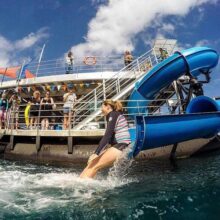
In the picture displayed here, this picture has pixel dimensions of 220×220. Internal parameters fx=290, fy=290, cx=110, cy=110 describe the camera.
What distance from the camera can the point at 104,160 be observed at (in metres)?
6.35

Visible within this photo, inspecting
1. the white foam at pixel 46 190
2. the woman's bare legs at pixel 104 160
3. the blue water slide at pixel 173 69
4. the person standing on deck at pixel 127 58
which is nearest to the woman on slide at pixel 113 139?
the woman's bare legs at pixel 104 160

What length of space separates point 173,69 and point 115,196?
7.22 meters

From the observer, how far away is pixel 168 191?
6.09m

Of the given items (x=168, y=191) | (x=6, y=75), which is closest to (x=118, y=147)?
(x=168, y=191)

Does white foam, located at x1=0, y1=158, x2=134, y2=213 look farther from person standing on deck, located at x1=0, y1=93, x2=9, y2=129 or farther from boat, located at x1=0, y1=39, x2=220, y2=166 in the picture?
person standing on deck, located at x1=0, y1=93, x2=9, y2=129

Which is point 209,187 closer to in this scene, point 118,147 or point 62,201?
point 118,147

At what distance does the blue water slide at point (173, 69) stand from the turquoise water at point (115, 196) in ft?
15.0

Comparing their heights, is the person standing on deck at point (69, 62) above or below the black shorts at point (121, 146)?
above

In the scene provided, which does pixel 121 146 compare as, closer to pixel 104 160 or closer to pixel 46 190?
pixel 104 160

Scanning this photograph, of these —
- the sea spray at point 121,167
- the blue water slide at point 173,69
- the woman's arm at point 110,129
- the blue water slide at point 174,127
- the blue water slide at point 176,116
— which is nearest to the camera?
the woman's arm at point 110,129

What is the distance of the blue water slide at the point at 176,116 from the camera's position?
8.03 metres

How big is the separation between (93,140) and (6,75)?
11.8m

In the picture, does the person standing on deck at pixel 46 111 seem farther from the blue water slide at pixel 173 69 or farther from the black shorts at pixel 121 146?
the black shorts at pixel 121 146

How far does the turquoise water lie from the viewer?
4.73m
